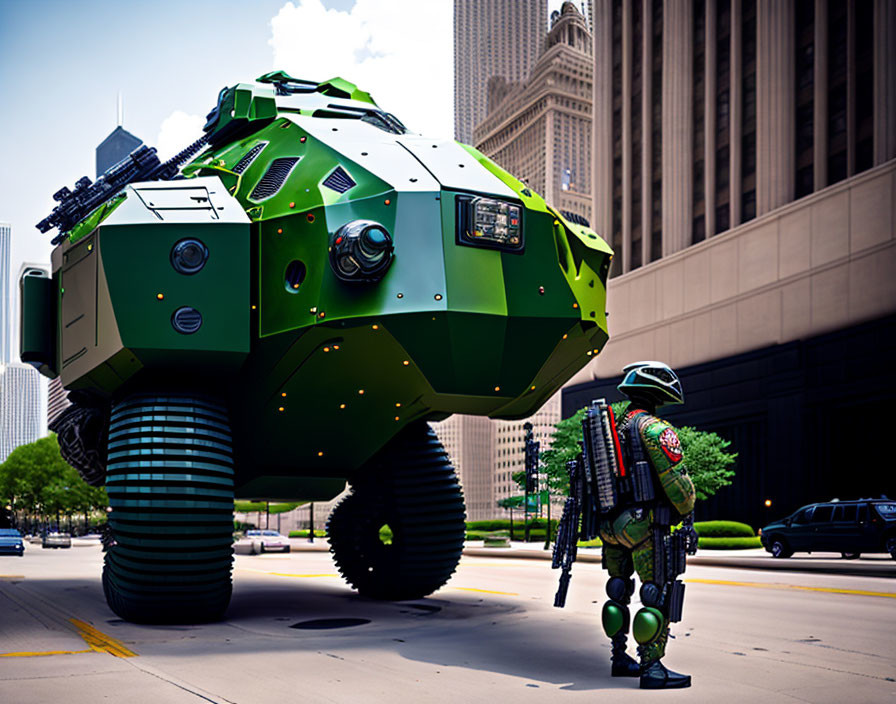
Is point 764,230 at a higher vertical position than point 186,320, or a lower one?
higher

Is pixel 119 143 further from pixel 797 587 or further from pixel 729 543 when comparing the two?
pixel 729 543

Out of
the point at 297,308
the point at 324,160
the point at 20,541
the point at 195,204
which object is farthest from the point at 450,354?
the point at 20,541

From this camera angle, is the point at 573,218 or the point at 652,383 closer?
the point at 652,383

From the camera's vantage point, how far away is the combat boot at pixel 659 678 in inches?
248

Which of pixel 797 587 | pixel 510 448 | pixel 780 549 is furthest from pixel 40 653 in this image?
pixel 510 448

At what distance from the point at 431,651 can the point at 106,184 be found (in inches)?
315

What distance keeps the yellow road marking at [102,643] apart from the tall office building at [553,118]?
119 meters

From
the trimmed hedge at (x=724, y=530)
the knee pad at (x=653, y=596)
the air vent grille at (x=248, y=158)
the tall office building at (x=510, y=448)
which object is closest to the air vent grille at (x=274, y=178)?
the air vent grille at (x=248, y=158)

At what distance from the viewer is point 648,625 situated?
627 cm

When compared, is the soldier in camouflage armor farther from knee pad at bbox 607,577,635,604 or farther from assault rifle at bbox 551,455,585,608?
assault rifle at bbox 551,455,585,608

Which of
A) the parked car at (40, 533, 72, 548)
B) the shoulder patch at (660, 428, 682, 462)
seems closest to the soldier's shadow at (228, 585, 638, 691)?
the shoulder patch at (660, 428, 682, 462)

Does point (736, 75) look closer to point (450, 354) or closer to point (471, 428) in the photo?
point (450, 354)

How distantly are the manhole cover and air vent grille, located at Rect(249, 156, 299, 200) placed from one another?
4.23 meters

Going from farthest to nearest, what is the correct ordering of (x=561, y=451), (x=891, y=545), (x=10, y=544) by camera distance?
(x=561, y=451)
(x=10, y=544)
(x=891, y=545)
